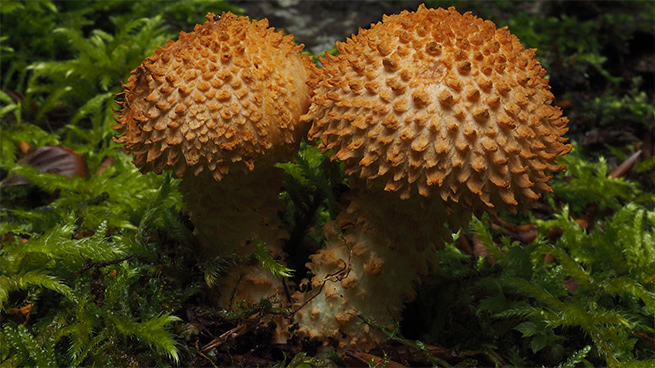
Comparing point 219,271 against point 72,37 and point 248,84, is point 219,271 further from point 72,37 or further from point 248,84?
point 72,37

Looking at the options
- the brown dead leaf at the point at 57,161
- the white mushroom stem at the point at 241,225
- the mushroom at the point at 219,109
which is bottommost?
the brown dead leaf at the point at 57,161

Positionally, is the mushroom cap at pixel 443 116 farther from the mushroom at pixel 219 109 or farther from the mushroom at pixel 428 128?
the mushroom at pixel 219 109

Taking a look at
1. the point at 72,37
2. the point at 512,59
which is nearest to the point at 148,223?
the point at 512,59

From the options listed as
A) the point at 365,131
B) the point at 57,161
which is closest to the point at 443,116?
the point at 365,131

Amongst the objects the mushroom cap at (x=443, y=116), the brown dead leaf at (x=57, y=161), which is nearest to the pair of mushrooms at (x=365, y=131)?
the mushroom cap at (x=443, y=116)

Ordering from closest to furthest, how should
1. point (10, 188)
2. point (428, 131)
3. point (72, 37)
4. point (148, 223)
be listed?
point (428, 131) < point (148, 223) < point (10, 188) < point (72, 37)

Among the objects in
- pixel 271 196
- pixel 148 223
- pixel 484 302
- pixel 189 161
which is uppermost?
pixel 189 161

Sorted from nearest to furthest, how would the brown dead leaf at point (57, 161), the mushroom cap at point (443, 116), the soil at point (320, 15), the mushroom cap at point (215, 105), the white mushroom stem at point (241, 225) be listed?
the mushroom cap at point (443, 116) → the mushroom cap at point (215, 105) → the white mushroom stem at point (241, 225) → the brown dead leaf at point (57, 161) → the soil at point (320, 15)
